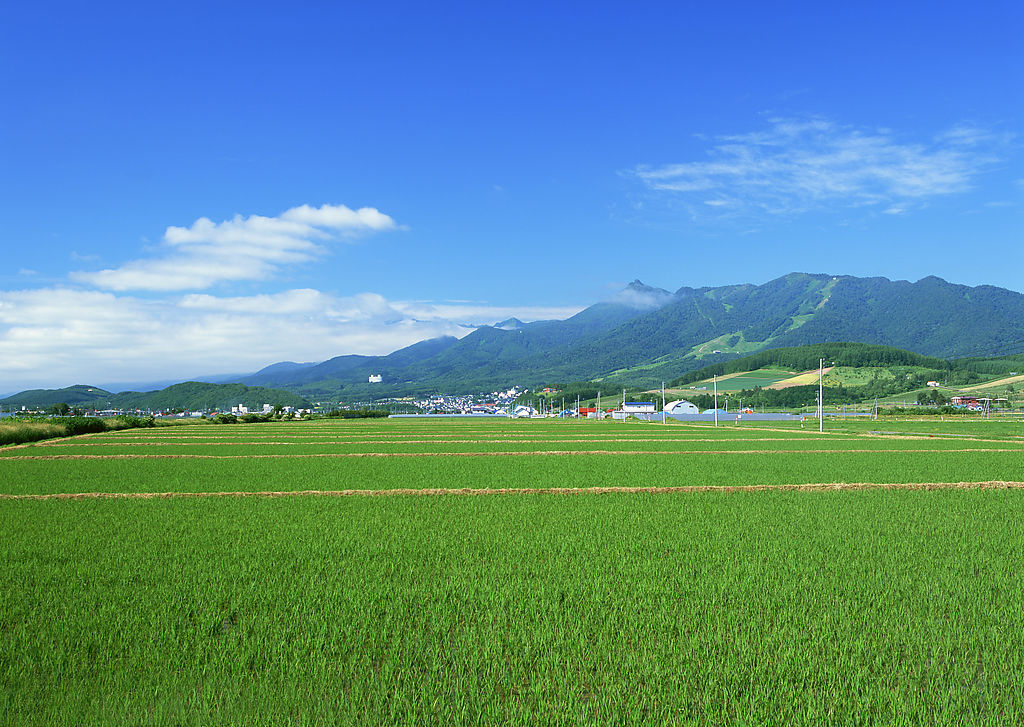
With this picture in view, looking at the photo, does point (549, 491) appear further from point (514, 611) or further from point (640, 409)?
point (640, 409)

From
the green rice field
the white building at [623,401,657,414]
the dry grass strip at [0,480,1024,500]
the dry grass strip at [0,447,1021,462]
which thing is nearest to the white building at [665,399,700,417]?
the white building at [623,401,657,414]

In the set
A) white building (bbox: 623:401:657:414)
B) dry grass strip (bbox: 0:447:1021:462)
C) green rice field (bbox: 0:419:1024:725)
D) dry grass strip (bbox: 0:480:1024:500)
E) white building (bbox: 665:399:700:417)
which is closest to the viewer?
green rice field (bbox: 0:419:1024:725)

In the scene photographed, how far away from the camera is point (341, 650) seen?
571 cm

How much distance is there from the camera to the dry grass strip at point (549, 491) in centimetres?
1586

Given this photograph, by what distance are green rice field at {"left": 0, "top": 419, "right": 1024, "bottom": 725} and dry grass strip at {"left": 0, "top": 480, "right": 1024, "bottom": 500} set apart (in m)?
1.06

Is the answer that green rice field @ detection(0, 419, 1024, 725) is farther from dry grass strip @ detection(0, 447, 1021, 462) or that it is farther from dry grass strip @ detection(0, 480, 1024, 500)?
dry grass strip @ detection(0, 447, 1021, 462)

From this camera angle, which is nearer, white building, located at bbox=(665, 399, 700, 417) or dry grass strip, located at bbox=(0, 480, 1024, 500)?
dry grass strip, located at bbox=(0, 480, 1024, 500)

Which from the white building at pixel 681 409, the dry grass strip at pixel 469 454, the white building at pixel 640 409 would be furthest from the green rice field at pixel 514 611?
the white building at pixel 681 409

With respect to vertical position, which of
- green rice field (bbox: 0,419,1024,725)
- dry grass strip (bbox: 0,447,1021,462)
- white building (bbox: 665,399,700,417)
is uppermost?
green rice field (bbox: 0,419,1024,725)

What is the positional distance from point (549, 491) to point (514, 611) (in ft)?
33.0

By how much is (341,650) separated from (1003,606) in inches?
251

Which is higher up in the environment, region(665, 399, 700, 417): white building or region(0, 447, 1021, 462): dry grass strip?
region(0, 447, 1021, 462): dry grass strip

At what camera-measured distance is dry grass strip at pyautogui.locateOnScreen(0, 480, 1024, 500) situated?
Result: 15.9 m

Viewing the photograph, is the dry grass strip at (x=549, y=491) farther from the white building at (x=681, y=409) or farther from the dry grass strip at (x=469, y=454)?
the white building at (x=681, y=409)
